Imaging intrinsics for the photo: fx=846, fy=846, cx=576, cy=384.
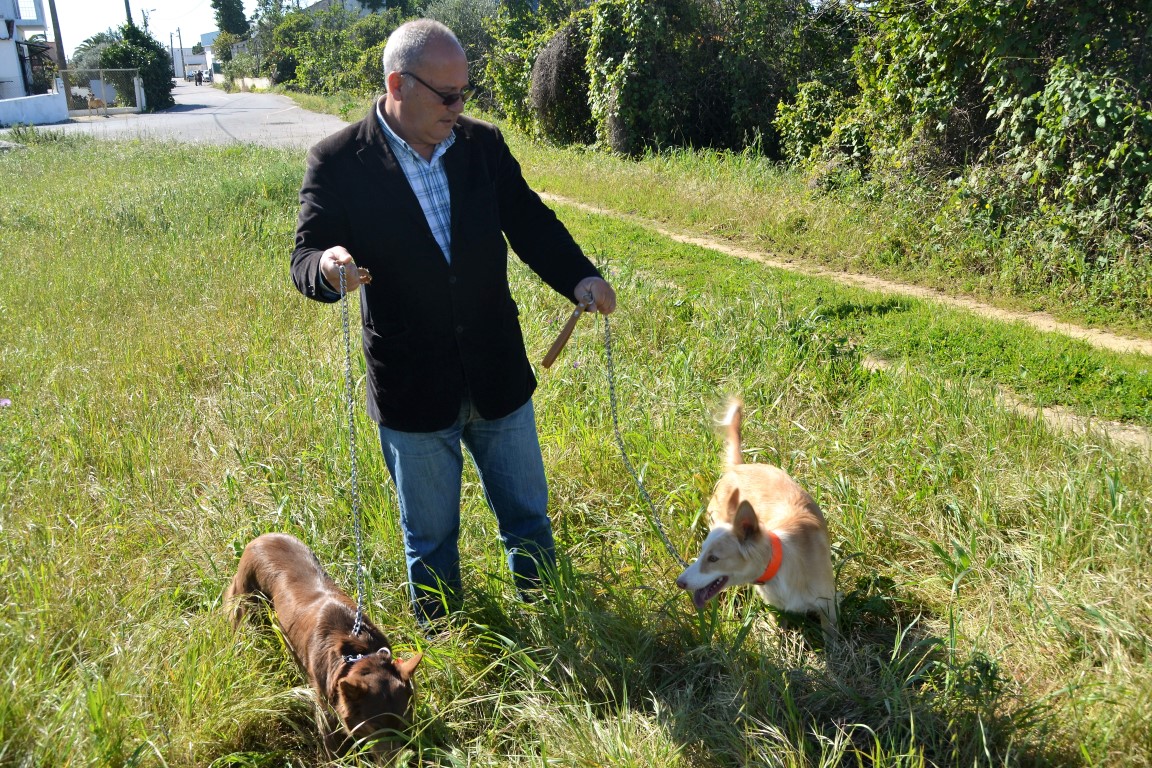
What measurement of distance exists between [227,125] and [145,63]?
20499 mm

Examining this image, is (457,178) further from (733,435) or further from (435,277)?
(733,435)

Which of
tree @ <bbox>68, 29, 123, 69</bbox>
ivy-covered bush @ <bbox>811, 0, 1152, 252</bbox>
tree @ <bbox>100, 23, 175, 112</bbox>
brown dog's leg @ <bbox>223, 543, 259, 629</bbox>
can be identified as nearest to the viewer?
brown dog's leg @ <bbox>223, 543, 259, 629</bbox>

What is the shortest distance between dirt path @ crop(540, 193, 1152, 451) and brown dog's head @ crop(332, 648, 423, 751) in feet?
11.7

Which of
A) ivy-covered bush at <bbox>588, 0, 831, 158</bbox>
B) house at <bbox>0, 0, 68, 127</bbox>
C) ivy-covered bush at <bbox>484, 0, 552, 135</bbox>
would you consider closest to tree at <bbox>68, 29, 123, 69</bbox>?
house at <bbox>0, 0, 68, 127</bbox>

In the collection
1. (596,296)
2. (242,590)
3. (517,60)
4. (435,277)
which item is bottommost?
(242,590)

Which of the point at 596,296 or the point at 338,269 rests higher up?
the point at 338,269

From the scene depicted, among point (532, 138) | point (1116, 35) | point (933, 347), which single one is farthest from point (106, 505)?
point (532, 138)

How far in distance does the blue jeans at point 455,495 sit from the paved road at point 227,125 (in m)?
16.6

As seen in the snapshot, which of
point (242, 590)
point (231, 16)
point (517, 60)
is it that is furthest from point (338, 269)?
point (231, 16)

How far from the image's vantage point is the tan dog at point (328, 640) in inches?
109

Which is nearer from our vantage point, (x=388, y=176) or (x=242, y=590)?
(x=388, y=176)

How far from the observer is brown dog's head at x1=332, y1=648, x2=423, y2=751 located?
276 cm

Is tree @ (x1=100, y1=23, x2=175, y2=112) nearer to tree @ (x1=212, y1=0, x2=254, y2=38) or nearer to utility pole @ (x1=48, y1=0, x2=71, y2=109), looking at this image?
utility pole @ (x1=48, y1=0, x2=71, y2=109)

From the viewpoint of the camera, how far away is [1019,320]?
6.84 meters
